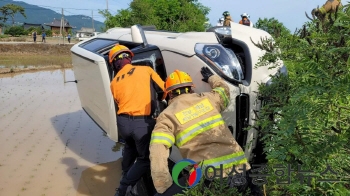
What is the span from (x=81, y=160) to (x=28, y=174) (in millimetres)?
933

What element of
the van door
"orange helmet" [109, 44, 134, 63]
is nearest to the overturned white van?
the van door

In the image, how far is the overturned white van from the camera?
11.5 feet

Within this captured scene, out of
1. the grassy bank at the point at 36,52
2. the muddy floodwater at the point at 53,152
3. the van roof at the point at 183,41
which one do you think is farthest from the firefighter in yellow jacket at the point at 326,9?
the grassy bank at the point at 36,52

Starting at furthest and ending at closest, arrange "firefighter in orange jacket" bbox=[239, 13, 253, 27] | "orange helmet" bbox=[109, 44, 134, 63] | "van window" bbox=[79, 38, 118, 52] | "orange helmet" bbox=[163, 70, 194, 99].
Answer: "firefighter in orange jacket" bbox=[239, 13, 253, 27]
"van window" bbox=[79, 38, 118, 52]
"orange helmet" bbox=[109, 44, 134, 63]
"orange helmet" bbox=[163, 70, 194, 99]

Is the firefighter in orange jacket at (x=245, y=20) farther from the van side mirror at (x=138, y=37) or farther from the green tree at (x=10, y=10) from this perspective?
the green tree at (x=10, y=10)

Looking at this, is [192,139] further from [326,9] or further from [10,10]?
[10,10]

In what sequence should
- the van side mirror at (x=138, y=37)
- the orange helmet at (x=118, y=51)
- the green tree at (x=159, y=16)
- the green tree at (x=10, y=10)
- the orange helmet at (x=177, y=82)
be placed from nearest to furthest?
the orange helmet at (x=177, y=82) < the orange helmet at (x=118, y=51) < the van side mirror at (x=138, y=37) < the green tree at (x=159, y=16) < the green tree at (x=10, y=10)

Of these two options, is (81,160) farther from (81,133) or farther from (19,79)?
(19,79)

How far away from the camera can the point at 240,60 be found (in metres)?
3.73

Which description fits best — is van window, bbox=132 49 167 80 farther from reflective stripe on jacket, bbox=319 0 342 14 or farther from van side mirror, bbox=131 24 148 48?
reflective stripe on jacket, bbox=319 0 342 14

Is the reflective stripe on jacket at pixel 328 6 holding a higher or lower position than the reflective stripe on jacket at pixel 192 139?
higher

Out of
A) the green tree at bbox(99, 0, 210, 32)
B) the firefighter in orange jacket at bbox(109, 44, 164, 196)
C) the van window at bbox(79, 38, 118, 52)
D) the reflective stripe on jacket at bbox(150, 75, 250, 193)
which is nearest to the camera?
the reflective stripe on jacket at bbox(150, 75, 250, 193)

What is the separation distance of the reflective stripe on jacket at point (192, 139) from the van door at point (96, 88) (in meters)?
1.56

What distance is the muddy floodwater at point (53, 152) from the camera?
4895 mm
